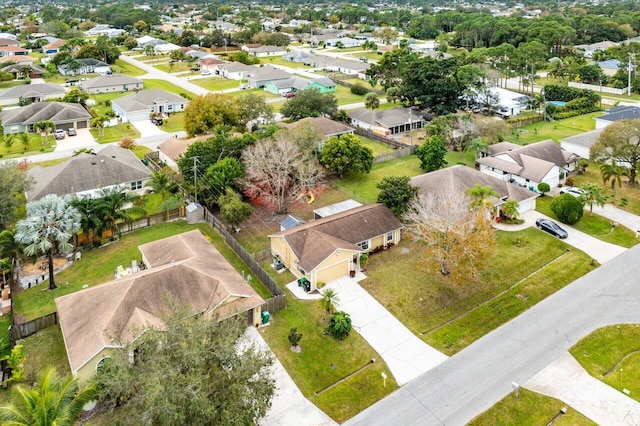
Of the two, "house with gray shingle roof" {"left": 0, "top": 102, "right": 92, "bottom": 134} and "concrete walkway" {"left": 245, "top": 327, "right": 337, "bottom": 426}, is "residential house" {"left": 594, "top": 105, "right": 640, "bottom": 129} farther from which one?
"house with gray shingle roof" {"left": 0, "top": 102, "right": 92, "bottom": 134}

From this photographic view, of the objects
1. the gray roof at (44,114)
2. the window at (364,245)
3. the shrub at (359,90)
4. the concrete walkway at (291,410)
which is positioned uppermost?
the gray roof at (44,114)

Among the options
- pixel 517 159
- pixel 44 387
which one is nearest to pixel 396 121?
pixel 517 159

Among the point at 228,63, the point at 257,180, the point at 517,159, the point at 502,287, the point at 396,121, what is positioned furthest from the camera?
the point at 228,63

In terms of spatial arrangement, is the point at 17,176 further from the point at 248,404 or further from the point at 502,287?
the point at 502,287

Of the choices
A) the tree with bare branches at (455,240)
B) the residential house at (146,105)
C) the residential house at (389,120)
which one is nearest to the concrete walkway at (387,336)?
the tree with bare branches at (455,240)

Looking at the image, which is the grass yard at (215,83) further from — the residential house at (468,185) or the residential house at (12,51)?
the residential house at (468,185)

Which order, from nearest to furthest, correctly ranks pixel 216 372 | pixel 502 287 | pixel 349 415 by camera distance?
pixel 216 372 < pixel 349 415 < pixel 502 287
